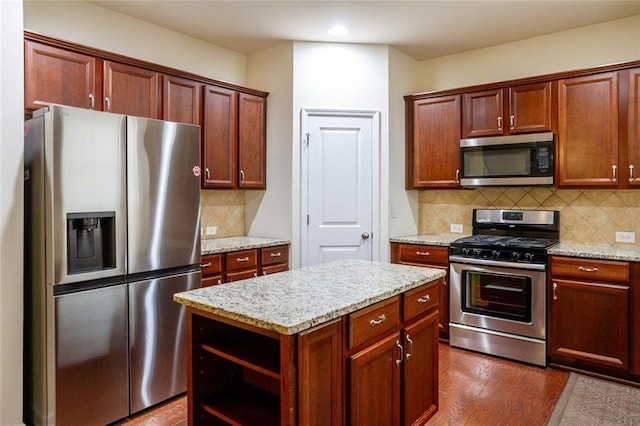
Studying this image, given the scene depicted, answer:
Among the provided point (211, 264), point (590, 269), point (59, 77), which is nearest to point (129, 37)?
point (59, 77)

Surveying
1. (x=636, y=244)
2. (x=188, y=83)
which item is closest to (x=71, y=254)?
(x=188, y=83)

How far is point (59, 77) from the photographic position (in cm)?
271

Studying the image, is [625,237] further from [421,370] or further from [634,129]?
[421,370]

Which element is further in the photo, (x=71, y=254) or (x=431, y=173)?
(x=431, y=173)

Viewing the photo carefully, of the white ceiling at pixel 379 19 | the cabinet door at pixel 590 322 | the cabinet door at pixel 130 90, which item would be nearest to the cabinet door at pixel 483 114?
the white ceiling at pixel 379 19

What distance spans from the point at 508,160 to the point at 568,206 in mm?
664

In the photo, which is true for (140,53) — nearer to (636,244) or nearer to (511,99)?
(511,99)

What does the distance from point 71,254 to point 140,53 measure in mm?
1996

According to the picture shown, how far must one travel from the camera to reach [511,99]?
3645 millimetres

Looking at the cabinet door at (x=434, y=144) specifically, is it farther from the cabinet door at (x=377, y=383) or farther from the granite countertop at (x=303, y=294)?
the cabinet door at (x=377, y=383)

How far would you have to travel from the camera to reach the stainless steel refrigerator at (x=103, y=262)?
2227mm

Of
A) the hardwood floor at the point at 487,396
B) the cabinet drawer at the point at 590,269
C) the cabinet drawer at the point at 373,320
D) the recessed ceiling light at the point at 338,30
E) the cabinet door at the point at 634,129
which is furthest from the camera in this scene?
the recessed ceiling light at the point at 338,30

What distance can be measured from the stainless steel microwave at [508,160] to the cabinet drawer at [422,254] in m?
0.68

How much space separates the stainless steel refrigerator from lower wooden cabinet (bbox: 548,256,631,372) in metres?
2.71
